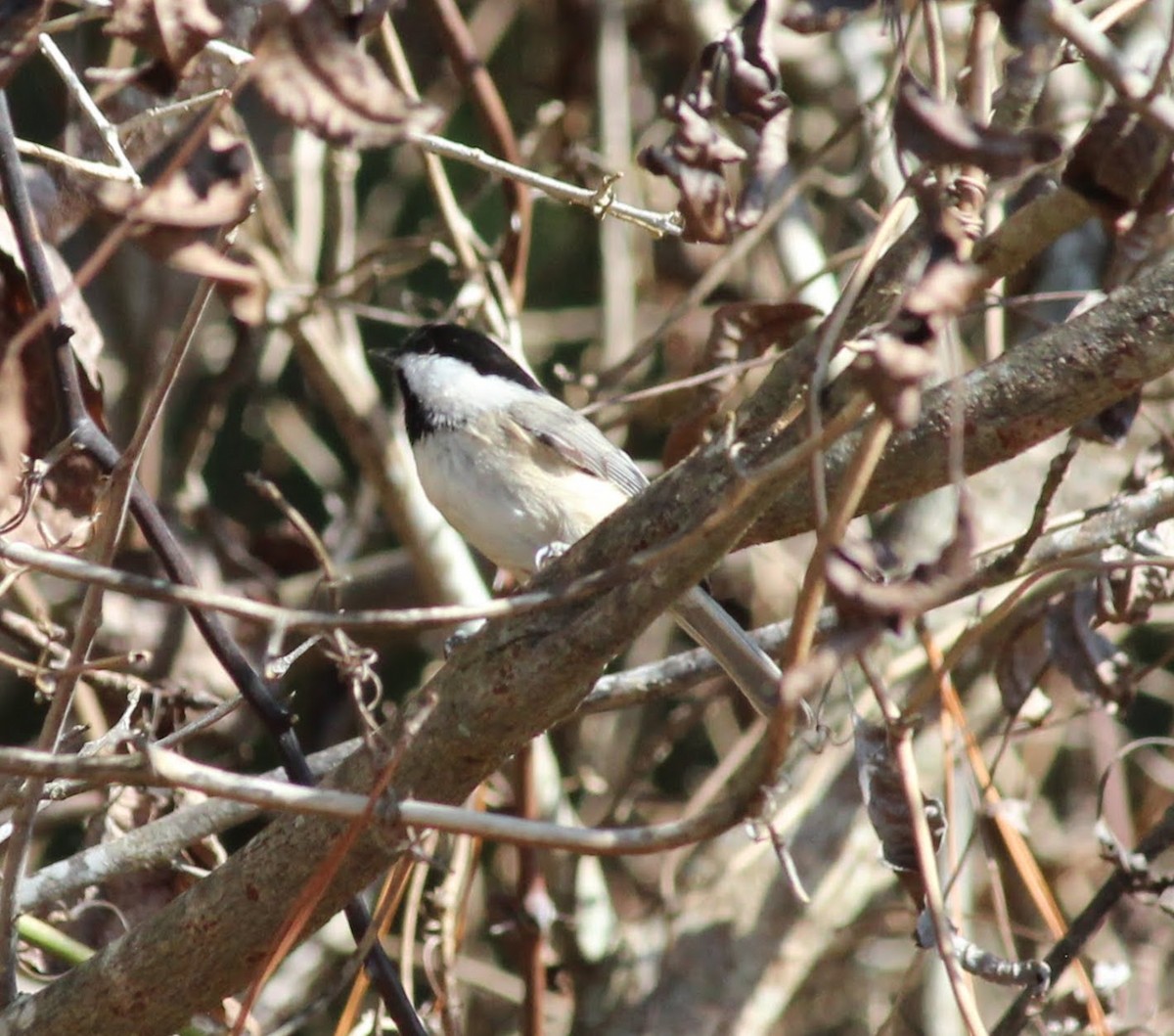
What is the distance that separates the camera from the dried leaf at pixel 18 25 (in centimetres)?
142

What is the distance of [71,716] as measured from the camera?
11.6 ft

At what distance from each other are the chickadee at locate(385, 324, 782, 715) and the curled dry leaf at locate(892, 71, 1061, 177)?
2.09 m

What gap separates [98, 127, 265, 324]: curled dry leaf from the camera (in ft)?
3.96

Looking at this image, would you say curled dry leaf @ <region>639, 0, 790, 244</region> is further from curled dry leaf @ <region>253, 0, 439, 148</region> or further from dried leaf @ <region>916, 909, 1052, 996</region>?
dried leaf @ <region>916, 909, 1052, 996</region>

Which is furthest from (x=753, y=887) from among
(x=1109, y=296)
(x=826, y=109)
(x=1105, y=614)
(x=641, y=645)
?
(x=826, y=109)

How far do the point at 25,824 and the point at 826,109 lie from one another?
3680mm

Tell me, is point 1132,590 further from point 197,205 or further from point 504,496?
point 197,205

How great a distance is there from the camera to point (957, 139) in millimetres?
1206

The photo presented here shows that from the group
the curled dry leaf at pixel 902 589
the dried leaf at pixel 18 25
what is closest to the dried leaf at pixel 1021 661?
the curled dry leaf at pixel 902 589

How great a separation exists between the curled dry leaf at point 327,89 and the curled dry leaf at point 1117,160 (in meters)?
0.63

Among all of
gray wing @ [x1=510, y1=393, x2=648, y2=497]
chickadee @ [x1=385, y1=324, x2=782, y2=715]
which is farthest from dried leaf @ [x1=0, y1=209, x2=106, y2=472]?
gray wing @ [x1=510, y1=393, x2=648, y2=497]

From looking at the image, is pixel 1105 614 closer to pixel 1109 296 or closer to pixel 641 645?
pixel 1109 296

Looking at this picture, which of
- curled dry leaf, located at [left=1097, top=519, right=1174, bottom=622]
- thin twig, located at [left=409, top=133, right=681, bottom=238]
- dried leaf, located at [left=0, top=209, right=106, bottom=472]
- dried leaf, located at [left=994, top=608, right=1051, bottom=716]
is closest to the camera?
thin twig, located at [left=409, top=133, right=681, bottom=238]

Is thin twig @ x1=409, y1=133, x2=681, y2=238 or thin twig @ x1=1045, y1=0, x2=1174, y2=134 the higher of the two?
thin twig @ x1=409, y1=133, x2=681, y2=238
